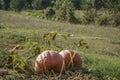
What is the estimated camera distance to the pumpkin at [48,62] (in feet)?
12.7

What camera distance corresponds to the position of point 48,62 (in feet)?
12.7

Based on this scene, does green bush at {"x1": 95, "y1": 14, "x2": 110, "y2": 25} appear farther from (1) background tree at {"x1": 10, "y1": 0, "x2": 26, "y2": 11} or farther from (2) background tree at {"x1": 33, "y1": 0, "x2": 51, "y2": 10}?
(1) background tree at {"x1": 10, "y1": 0, "x2": 26, "y2": 11}

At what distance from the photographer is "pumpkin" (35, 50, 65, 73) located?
3875 millimetres

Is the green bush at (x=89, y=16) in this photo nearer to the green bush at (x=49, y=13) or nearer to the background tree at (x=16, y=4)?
the green bush at (x=49, y=13)

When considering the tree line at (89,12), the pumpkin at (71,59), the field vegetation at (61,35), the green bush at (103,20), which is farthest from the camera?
the tree line at (89,12)

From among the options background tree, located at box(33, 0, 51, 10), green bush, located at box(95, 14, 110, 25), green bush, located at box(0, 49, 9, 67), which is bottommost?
green bush, located at box(95, 14, 110, 25)

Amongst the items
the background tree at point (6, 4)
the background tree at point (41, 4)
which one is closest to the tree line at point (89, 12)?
the background tree at point (41, 4)

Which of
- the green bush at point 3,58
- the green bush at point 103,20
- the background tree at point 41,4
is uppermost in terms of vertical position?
the green bush at point 3,58

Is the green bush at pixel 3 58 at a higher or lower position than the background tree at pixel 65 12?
higher

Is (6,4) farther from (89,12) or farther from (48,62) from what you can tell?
(48,62)

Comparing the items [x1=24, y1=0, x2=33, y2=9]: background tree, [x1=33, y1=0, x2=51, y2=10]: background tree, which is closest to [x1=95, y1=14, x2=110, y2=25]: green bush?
[x1=33, y1=0, x2=51, y2=10]: background tree

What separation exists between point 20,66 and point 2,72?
0.79ft

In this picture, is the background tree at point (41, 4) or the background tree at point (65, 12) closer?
the background tree at point (65, 12)

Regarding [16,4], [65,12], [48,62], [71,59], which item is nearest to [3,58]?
[48,62]
